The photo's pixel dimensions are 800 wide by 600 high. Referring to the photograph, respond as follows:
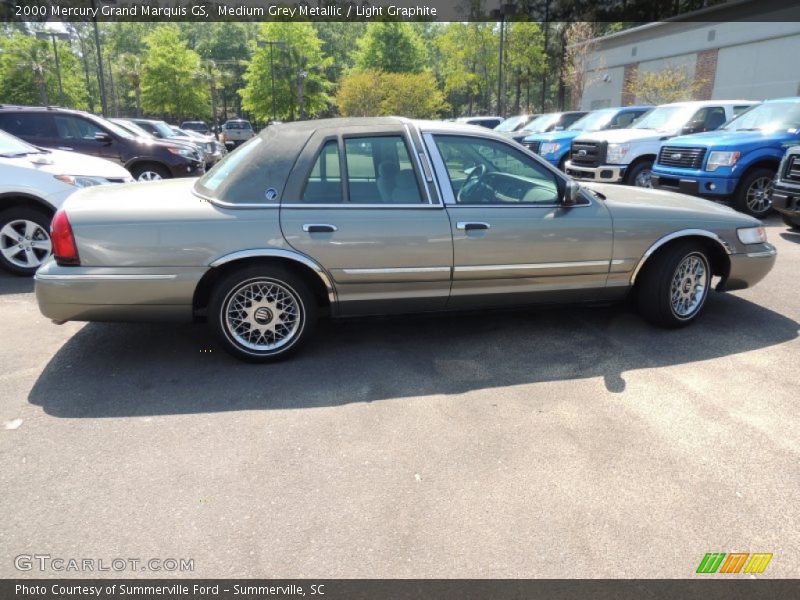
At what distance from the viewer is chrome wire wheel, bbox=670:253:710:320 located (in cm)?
471

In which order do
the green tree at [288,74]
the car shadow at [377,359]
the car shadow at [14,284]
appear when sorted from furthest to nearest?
the green tree at [288,74], the car shadow at [14,284], the car shadow at [377,359]

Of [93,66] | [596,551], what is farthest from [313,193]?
[93,66]

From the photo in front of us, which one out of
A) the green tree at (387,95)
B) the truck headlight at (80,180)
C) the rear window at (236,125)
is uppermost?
the green tree at (387,95)

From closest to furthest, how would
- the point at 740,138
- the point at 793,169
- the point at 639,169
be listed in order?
the point at 793,169 → the point at 740,138 → the point at 639,169

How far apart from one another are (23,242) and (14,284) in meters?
0.48

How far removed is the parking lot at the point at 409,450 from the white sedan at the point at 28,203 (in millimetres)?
1877

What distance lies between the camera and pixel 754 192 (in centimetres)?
938

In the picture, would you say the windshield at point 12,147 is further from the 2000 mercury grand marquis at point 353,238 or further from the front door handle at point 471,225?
the front door handle at point 471,225

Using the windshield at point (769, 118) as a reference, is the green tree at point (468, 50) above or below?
above

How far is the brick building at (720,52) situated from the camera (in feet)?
74.9

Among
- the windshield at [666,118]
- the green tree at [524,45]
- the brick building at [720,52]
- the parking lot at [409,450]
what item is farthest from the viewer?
the green tree at [524,45]

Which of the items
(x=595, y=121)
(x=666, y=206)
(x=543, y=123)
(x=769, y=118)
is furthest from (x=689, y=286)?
(x=543, y=123)

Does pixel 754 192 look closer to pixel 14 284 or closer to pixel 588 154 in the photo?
pixel 588 154
